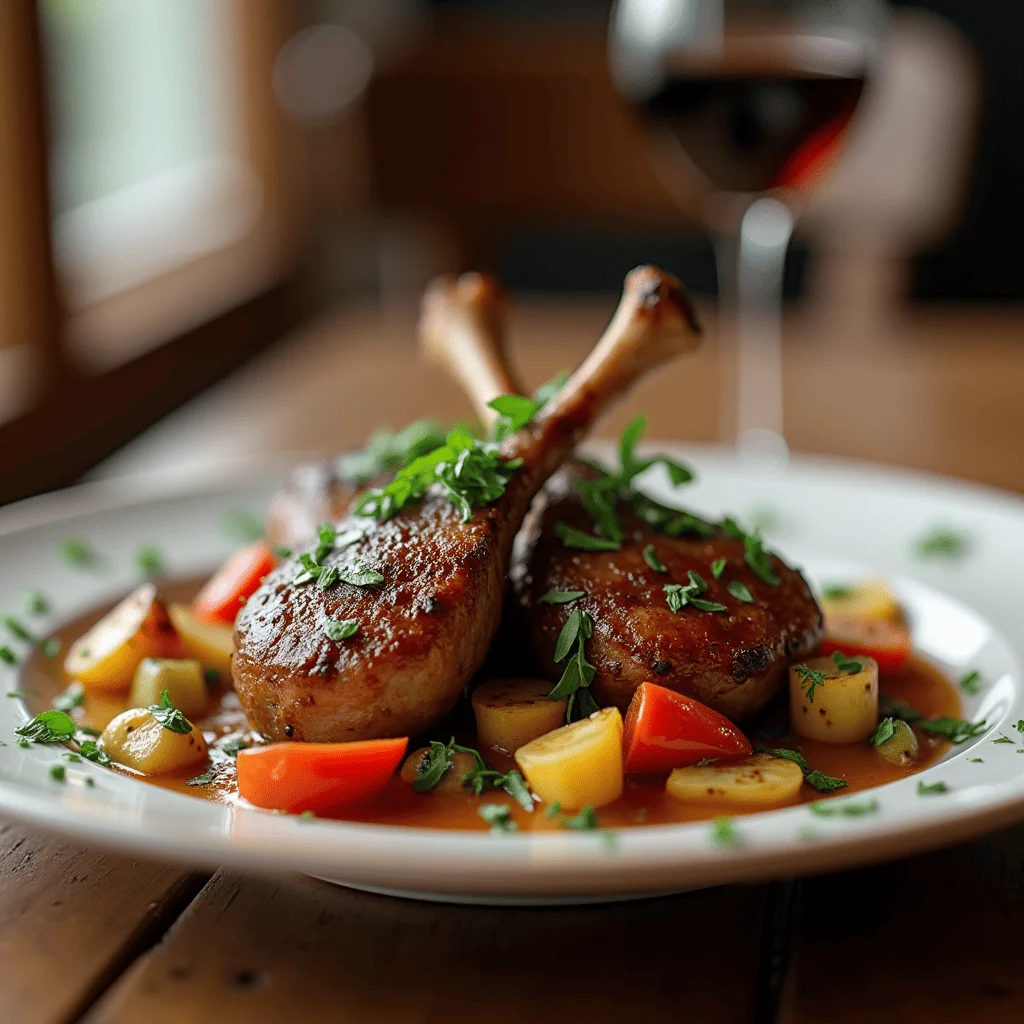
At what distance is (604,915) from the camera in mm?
1072

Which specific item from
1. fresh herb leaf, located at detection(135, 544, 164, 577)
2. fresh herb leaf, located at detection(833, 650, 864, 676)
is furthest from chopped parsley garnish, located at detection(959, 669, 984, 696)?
fresh herb leaf, located at detection(135, 544, 164, 577)

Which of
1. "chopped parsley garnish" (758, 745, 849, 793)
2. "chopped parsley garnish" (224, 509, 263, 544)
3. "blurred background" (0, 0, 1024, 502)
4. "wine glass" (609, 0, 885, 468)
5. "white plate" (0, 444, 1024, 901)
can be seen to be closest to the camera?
"white plate" (0, 444, 1024, 901)

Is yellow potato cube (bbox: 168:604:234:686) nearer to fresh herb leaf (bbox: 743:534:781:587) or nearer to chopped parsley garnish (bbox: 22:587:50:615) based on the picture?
chopped parsley garnish (bbox: 22:587:50:615)

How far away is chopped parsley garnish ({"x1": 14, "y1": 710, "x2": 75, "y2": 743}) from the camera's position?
1.23 meters

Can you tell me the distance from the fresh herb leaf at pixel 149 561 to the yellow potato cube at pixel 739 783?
3.10 feet

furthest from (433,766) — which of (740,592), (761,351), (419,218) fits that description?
(419,218)

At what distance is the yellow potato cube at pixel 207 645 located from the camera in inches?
60.9

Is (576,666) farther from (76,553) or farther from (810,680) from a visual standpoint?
(76,553)

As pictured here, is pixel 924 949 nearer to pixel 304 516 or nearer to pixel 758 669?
pixel 758 669

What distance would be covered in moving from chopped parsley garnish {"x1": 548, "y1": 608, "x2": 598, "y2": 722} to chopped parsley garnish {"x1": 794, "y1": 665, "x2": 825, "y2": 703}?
22 centimetres

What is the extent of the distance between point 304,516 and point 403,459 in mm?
173

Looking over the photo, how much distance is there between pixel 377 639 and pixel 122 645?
406 millimetres

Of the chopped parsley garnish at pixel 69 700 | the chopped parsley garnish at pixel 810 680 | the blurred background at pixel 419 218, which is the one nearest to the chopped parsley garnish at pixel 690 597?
the chopped parsley garnish at pixel 810 680

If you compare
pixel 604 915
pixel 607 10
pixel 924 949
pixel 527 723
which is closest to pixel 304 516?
pixel 527 723
